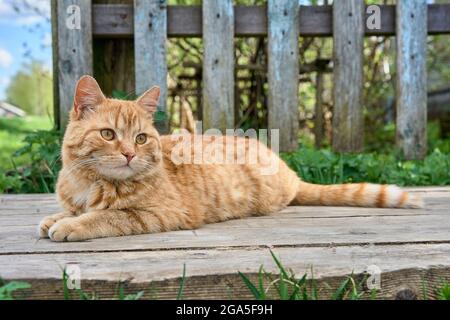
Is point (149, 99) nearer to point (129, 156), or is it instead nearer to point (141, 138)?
point (141, 138)

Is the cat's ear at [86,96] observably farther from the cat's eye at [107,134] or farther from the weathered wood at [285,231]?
the weathered wood at [285,231]

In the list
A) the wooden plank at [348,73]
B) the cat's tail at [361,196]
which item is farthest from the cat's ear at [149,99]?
the wooden plank at [348,73]

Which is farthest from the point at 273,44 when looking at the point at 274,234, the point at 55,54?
the point at 274,234

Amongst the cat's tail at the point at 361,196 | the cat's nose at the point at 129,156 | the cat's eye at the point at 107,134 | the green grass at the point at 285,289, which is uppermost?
the cat's eye at the point at 107,134

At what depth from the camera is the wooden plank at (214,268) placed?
154cm

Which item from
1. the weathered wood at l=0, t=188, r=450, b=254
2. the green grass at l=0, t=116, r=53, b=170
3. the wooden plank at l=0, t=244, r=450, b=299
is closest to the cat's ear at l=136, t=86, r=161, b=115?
the weathered wood at l=0, t=188, r=450, b=254

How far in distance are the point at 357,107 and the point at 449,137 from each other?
3.88 metres

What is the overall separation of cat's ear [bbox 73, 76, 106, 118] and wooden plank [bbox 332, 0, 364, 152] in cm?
210

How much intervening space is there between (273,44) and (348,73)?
561 mm

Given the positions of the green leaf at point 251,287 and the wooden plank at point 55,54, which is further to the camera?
the wooden plank at point 55,54

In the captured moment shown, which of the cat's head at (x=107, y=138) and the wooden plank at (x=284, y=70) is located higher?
the wooden plank at (x=284, y=70)

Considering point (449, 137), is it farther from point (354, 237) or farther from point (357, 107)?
point (354, 237)

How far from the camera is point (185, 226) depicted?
2.32 m

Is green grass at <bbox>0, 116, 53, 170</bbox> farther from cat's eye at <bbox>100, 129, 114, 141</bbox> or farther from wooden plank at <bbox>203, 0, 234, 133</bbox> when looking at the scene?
cat's eye at <bbox>100, 129, 114, 141</bbox>
